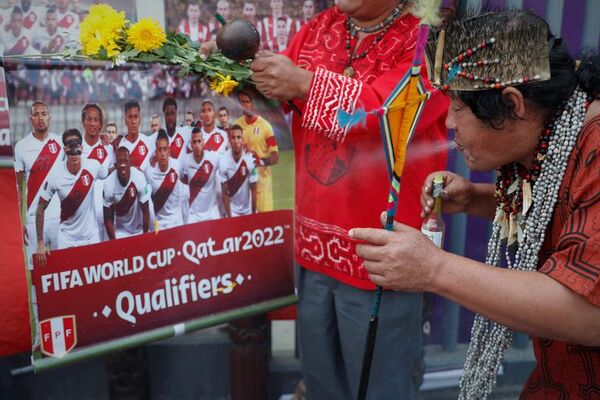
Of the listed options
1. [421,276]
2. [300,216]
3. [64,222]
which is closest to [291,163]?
[300,216]

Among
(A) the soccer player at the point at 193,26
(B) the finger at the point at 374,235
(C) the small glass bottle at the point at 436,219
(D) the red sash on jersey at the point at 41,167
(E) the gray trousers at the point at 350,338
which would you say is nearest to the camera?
(B) the finger at the point at 374,235

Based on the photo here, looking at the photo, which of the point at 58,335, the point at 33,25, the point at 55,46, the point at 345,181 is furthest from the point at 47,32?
the point at 345,181

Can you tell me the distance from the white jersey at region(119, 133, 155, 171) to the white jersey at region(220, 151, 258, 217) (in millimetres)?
278

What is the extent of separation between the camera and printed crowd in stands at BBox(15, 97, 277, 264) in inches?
68.9

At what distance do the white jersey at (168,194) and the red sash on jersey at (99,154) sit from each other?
0.15m

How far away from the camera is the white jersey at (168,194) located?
1.96 meters

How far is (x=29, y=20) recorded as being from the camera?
2.32 m

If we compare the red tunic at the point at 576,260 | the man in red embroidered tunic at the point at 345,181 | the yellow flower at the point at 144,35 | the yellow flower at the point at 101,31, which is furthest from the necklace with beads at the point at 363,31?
the red tunic at the point at 576,260

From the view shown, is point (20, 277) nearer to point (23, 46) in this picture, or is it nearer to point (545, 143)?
point (23, 46)

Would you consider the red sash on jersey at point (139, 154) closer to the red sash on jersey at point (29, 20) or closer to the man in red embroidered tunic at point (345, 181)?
the man in red embroidered tunic at point (345, 181)

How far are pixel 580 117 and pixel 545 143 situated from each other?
0.32ft

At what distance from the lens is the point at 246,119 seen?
210 cm

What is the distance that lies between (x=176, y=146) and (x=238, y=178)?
10.5 inches

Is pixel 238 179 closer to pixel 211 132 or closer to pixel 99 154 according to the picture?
pixel 211 132
